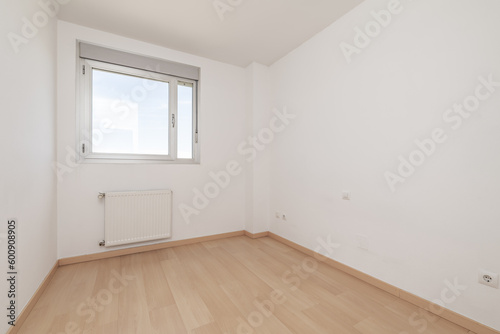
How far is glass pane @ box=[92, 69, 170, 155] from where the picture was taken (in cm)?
256

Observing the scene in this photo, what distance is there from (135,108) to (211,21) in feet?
4.63

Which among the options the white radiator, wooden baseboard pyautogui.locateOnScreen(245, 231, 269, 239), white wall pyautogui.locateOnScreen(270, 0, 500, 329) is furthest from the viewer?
wooden baseboard pyautogui.locateOnScreen(245, 231, 269, 239)

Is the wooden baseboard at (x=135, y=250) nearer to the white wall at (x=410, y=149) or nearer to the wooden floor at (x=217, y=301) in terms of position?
the wooden floor at (x=217, y=301)

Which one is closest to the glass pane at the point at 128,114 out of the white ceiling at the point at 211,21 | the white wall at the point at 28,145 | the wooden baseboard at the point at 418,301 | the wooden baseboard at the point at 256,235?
the white wall at the point at 28,145

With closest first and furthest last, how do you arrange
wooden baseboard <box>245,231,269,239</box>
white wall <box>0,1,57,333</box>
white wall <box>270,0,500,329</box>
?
1. white wall <box>0,1,57,333</box>
2. white wall <box>270,0,500,329</box>
3. wooden baseboard <box>245,231,269,239</box>

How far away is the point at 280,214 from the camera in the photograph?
3180mm

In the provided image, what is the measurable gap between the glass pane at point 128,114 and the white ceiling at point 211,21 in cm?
56

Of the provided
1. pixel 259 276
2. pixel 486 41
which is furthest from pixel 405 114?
pixel 259 276

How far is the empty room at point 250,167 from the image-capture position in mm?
1423

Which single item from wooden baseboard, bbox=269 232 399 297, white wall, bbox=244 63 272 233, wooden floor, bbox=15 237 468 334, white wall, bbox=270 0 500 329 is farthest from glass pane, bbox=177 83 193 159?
wooden baseboard, bbox=269 232 399 297

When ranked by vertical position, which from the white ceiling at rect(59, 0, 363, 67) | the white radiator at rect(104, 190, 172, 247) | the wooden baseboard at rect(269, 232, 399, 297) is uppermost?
the white ceiling at rect(59, 0, 363, 67)

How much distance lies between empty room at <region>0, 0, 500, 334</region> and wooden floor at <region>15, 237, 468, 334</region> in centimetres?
2

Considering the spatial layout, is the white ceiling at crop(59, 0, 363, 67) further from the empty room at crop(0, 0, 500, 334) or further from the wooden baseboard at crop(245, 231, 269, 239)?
the wooden baseboard at crop(245, 231, 269, 239)

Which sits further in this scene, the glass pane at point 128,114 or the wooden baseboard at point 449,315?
the glass pane at point 128,114
